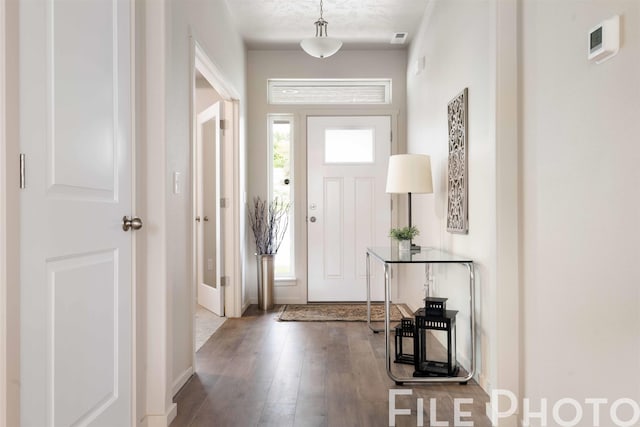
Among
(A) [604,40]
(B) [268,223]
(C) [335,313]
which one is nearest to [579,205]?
(A) [604,40]

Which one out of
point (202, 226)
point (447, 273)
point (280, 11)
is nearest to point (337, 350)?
point (447, 273)

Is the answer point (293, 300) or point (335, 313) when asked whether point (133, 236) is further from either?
point (293, 300)

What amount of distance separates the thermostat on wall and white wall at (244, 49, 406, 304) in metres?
3.51

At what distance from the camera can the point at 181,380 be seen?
2.62m

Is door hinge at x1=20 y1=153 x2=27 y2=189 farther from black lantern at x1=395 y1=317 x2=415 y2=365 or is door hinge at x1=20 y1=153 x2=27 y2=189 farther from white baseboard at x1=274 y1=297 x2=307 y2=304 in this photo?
white baseboard at x1=274 y1=297 x2=307 y2=304

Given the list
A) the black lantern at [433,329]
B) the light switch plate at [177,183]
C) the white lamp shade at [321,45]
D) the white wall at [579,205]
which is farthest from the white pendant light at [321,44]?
the black lantern at [433,329]

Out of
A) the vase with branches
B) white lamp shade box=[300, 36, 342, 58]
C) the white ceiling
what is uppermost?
the white ceiling

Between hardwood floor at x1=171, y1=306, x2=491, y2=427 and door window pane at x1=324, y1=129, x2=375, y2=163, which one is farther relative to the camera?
door window pane at x1=324, y1=129, x2=375, y2=163

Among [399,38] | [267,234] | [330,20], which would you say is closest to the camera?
[330,20]

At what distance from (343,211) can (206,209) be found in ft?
4.62

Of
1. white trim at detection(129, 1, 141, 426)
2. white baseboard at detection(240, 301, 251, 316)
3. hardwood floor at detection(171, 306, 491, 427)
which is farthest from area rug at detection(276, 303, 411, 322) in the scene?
white trim at detection(129, 1, 141, 426)

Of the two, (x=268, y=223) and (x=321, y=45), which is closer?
(x=321, y=45)

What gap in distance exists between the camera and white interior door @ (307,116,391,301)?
16.6 feet
